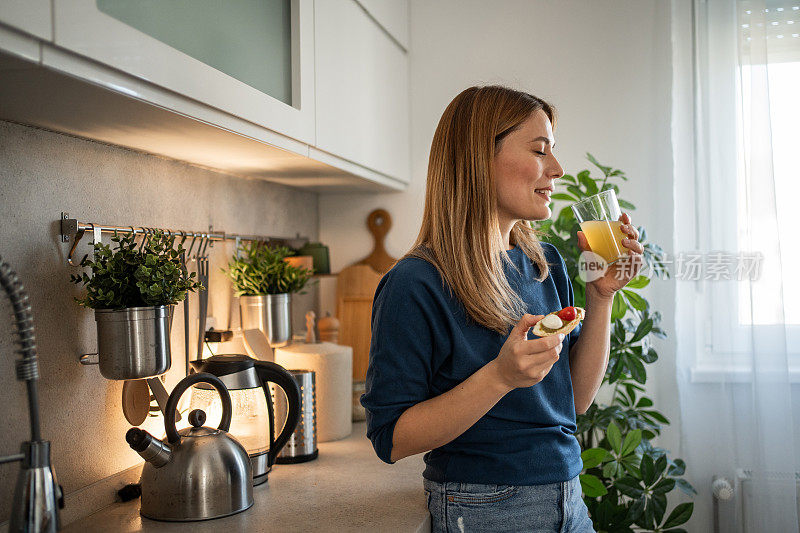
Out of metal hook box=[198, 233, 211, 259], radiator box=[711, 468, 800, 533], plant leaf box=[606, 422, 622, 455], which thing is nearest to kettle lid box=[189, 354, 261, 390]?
metal hook box=[198, 233, 211, 259]

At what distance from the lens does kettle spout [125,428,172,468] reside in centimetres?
110

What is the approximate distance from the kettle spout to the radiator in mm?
1560

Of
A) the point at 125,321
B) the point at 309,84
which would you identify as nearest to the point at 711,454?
the point at 309,84

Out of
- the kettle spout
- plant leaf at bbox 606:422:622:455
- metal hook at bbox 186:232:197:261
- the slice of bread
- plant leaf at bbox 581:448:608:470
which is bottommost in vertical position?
plant leaf at bbox 581:448:608:470

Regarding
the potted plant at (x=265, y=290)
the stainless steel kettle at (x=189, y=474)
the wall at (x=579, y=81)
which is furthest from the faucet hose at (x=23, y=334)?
the wall at (x=579, y=81)

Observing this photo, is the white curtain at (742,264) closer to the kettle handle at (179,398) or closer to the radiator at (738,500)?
the radiator at (738,500)

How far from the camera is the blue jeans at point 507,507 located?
3.60 feet

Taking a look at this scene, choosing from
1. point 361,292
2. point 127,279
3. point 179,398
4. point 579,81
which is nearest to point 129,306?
point 127,279

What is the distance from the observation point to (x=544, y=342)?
3.07 ft

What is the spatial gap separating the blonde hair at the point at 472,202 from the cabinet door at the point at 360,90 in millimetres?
376

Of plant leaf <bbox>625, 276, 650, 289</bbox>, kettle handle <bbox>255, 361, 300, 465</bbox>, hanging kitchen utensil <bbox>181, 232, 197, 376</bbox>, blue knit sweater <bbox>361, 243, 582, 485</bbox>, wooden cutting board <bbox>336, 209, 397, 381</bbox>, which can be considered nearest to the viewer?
blue knit sweater <bbox>361, 243, 582, 485</bbox>

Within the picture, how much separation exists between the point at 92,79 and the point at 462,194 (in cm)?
59

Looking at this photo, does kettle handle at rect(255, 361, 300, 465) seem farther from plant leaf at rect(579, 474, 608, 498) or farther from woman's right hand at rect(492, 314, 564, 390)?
plant leaf at rect(579, 474, 608, 498)

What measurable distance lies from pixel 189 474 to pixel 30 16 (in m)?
0.75
